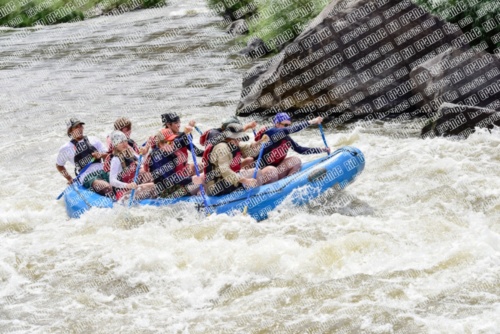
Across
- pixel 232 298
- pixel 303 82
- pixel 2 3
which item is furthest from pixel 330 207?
pixel 2 3

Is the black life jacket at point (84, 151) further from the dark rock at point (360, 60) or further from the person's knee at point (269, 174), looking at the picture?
the dark rock at point (360, 60)

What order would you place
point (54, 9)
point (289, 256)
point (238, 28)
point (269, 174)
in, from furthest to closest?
point (54, 9), point (238, 28), point (269, 174), point (289, 256)

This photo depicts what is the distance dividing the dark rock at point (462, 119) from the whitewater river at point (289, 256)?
27 cm

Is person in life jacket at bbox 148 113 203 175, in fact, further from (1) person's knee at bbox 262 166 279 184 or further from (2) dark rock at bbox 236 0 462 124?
(2) dark rock at bbox 236 0 462 124

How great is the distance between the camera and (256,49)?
2005 centimetres

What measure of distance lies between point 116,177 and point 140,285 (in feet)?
6.61

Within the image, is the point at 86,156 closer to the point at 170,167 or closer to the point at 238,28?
the point at 170,167

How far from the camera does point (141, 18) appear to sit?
3259 cm

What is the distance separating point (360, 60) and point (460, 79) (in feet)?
6.62

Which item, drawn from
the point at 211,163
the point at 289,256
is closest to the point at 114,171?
the point at 211,163

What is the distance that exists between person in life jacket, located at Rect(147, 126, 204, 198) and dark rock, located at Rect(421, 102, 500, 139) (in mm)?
4584

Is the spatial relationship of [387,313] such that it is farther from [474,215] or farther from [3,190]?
[3,190]

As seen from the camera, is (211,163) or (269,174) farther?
(269,174)

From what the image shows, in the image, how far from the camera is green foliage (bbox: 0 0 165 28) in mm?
34344
